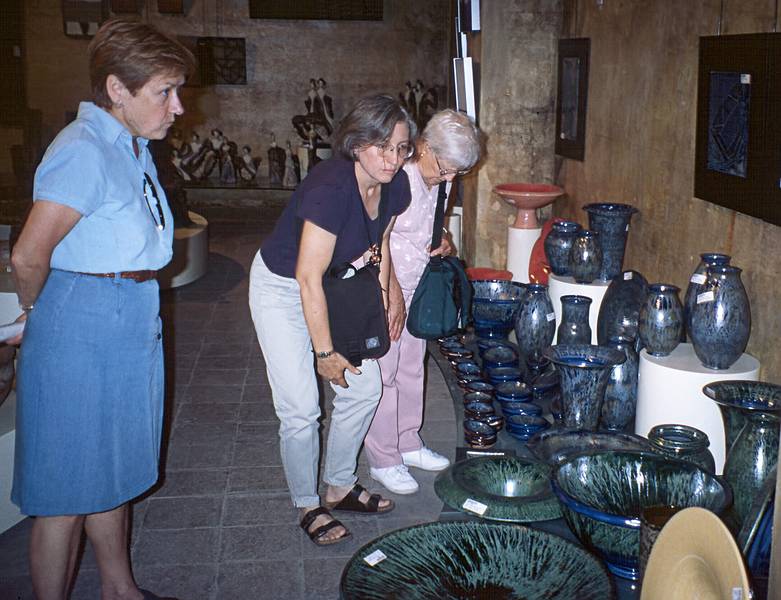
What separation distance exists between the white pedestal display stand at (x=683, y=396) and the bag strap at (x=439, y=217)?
2.87 feet

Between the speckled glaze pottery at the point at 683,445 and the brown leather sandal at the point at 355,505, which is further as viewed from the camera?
the brown leather sandal at the point at 355,505

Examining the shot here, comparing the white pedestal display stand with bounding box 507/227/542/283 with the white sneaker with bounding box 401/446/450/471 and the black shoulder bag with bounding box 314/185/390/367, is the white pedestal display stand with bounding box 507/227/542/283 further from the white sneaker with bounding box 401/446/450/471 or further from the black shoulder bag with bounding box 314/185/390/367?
the black shoulder bag with bounding box 314/185/390/367

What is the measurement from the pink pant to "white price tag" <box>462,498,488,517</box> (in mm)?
1280

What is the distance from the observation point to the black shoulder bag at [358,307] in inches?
102

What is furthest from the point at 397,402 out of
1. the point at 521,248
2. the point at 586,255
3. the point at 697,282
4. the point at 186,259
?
the point at 186,259

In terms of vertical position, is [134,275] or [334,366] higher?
[134,275]

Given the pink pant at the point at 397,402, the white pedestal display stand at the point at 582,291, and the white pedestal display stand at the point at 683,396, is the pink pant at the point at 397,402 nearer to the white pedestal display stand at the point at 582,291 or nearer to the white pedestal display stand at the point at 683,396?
the white pedestal display stand at the point at 582,291

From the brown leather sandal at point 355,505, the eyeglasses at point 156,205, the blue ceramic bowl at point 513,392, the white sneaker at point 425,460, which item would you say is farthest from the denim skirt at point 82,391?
the white sneaker at point 425,460

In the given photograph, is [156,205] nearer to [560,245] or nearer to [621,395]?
[621,395]

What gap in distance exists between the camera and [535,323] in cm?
353

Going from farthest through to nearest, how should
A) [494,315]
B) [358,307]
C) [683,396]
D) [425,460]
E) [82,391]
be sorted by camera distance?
[494,315]
[425,460]
[683,396]
[358,307]
[82,391]

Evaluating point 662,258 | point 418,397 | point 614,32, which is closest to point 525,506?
point 418,397

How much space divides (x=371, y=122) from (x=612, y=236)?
1715mm

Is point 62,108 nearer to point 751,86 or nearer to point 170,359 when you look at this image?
point 170,359
